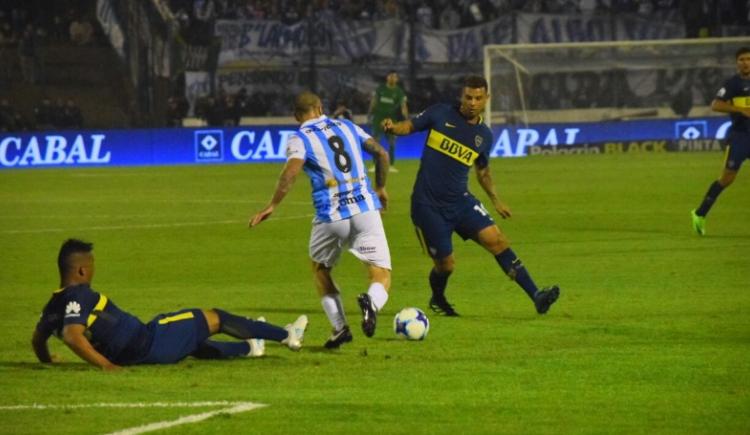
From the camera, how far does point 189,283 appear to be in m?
16.2

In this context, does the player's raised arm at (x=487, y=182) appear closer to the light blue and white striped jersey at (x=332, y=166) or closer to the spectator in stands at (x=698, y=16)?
the light blue and white striped jersey at (x=332, y=166)

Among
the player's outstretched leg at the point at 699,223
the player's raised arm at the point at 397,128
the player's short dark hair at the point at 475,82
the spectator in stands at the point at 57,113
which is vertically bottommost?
the spectator in stands at the point at 57,113

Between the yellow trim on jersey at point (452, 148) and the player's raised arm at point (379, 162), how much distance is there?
5.53 feet

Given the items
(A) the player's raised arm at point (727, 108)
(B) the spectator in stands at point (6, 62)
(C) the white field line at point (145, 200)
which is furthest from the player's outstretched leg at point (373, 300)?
(B) the spectator in stands at point (6, 62)

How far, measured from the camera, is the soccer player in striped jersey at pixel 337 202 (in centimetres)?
1117

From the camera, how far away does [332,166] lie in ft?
36.8

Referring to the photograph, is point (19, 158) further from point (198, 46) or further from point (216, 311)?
point (216, 311)

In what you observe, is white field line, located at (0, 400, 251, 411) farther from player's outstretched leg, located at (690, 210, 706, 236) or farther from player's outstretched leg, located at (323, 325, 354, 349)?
player's outstretched leg, located at (690, 210, 706, 236)

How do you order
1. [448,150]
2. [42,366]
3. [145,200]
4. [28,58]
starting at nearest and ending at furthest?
[42,366] < [448,150] < [145,200] < [28,58]

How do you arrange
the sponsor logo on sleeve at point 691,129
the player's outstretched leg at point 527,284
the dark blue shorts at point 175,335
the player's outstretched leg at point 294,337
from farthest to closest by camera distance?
1. the sponsor logo on sleeve at point 691,129
2. the player's outstretched leg at point 527,284
3. the player's outstretched leg at point 294,337
4. the dark blue shorts at point 175,335

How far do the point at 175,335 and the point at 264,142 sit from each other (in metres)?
31.6

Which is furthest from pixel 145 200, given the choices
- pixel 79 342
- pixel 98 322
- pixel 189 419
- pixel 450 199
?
pixel 189 419

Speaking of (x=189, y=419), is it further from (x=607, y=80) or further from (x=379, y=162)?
(x=607, y=80)

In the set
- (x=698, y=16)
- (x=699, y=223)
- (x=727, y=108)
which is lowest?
(x=698, y=16)
